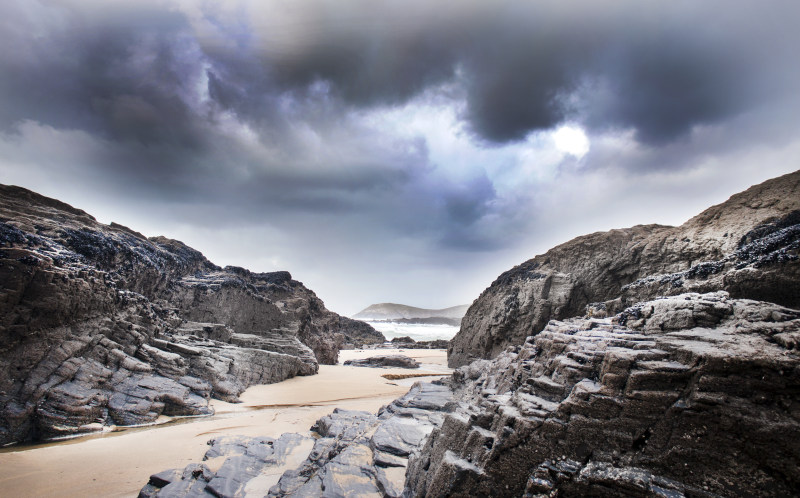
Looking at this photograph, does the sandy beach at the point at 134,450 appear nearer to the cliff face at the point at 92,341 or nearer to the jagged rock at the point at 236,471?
the jagged rock at the point at 236,471

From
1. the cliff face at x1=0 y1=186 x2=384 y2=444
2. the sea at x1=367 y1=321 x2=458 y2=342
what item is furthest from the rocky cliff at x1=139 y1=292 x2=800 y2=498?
the sea at x1=367 y1=321 x2=458 y2=342

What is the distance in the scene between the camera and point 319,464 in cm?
642

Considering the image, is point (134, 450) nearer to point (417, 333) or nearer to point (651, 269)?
point (651, 269)

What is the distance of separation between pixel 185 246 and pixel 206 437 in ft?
73.4

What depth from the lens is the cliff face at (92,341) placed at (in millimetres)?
8016

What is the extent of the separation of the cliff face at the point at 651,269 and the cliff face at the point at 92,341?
1318cm

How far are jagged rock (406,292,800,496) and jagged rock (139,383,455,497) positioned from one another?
1.00 m

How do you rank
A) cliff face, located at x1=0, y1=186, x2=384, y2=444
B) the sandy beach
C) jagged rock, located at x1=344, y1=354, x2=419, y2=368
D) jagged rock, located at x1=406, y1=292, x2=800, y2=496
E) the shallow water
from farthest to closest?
the shallow water < jagged rock, located at x1=344, y1=354, x2=419, y2=368 < cliff face, located at x1=0, y1=186, x2=384, y2=444 < the sandy beach < jagged rock, located at x1=406, y1=292, x2=800, y2=496

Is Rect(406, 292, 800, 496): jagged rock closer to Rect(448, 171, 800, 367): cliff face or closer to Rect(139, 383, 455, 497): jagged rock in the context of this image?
Rect(139, 383, 455, 497): jagged rock

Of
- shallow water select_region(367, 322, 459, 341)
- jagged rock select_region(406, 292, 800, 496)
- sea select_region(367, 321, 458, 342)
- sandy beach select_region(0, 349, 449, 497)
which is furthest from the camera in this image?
sea select_region(367, 321, 458, 342)

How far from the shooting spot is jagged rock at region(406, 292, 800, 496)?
3457mm

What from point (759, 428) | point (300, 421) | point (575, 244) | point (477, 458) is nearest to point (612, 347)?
point (759, 428)

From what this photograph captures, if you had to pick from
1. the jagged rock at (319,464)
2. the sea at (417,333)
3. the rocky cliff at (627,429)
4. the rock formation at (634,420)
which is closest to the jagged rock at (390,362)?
Answer: the jagged rock at (319,464)

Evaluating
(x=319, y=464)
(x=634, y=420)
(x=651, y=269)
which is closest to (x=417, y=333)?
(x=651, y=269)
